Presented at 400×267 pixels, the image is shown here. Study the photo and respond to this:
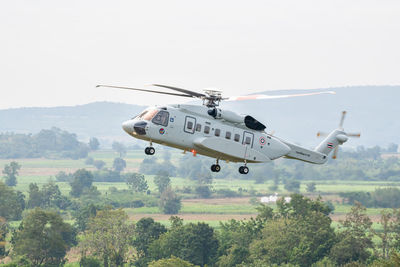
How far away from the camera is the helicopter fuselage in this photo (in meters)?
61.8

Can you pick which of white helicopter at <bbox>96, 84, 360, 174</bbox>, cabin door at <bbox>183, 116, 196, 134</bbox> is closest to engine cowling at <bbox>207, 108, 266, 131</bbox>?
white helicopter at <bbox>96, 84, 360, 174</bbox>

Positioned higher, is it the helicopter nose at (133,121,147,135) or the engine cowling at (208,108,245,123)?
the engine cowling at (208,108,245,123)

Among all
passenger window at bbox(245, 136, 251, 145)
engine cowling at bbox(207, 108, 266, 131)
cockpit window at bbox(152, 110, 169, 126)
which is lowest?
passenger window at bbox(245, 136, 251, 145)

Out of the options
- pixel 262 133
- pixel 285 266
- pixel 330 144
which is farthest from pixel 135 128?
pixel 285 266

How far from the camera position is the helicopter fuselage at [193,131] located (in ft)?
203

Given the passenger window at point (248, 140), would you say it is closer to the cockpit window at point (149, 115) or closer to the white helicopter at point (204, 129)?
the white helicopter at point (204, 129)

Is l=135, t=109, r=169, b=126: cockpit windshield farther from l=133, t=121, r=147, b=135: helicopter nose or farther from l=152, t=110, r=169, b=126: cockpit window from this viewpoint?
l=133, t=121, r=147, b=135: helicopter nose

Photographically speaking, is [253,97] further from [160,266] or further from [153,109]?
[160,266]

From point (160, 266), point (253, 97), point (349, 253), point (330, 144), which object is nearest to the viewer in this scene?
point (253, 97)

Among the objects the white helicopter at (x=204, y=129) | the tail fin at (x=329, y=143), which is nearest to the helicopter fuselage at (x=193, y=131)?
the white helicopter at (x=204, y=129)

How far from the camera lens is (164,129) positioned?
62.0m

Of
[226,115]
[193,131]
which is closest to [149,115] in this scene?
[193,131]

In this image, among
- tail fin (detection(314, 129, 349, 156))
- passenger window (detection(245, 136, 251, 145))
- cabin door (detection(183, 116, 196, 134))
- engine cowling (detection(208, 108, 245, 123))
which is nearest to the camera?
cabin door (detection(183, 116, 196, 134))

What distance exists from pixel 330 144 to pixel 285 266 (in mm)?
121634
